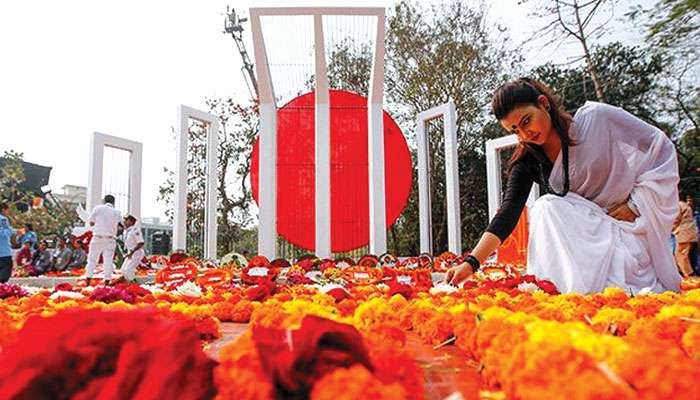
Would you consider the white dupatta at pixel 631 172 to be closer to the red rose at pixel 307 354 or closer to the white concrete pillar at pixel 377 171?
the red rose at pixel 307 354

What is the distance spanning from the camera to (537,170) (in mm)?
3115

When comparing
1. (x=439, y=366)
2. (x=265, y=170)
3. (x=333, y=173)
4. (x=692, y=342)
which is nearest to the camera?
(x=692, y=342)

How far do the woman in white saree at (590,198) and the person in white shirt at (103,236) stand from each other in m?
6.36

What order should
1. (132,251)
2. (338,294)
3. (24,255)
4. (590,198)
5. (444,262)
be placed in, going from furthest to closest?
(24,255)
(132,251)
(444,262)
(590,198)
(338,294)

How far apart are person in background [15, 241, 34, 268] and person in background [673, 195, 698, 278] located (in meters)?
12.6

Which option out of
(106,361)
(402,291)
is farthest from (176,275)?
(106,361)

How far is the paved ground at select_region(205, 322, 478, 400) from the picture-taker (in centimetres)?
99

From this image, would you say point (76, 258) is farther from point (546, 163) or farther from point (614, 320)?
point (614, 320)

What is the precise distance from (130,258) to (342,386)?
8.47 metres

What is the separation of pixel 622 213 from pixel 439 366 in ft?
7.04

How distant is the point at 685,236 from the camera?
8758 millimetres

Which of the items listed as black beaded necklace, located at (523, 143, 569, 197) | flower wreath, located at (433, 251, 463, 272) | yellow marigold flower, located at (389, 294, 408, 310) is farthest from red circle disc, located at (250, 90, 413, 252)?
yellow marigold flower, located at (389, 294, 408, 310)

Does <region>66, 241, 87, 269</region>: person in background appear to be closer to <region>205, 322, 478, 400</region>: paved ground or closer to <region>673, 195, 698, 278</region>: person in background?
<region>205, 322, 478, 400</region>: paved ground

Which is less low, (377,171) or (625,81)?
(625,81)
